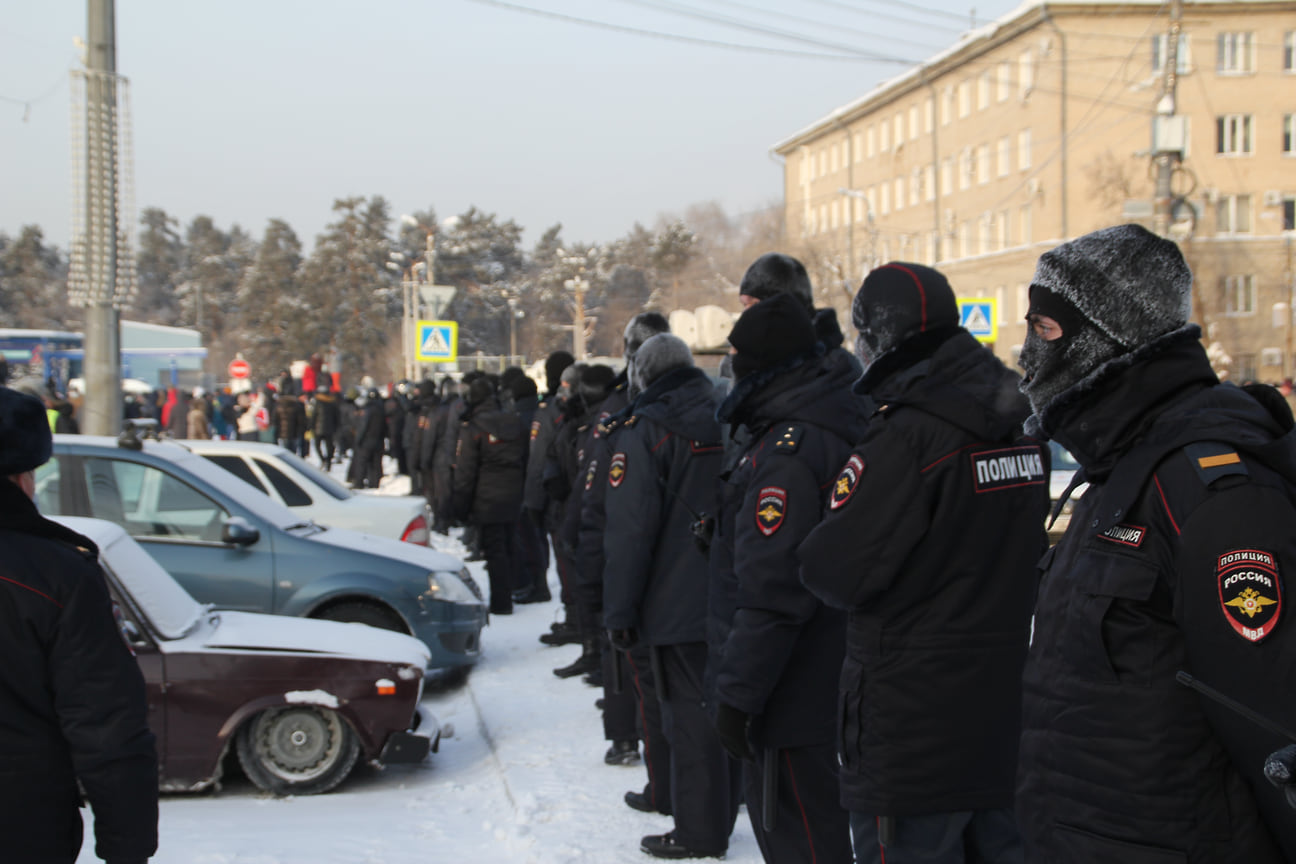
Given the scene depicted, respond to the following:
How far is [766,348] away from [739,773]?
7.17 ft

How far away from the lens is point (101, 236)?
10172mm

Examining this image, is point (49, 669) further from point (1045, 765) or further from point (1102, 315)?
point (1102, 315)

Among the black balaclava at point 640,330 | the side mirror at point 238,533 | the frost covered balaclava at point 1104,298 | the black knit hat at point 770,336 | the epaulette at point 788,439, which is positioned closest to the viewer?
the frost covered balaclava at point 1104,298

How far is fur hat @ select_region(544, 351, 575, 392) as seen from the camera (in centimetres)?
1066

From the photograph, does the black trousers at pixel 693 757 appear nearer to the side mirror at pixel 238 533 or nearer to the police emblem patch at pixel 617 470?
the police emblem patch at pixel 617 470

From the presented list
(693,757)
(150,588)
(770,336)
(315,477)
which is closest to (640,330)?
(693,757)

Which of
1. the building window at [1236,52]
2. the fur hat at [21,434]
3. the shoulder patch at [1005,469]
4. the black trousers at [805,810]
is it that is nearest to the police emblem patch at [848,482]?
the shoulder patch at [1005,469]

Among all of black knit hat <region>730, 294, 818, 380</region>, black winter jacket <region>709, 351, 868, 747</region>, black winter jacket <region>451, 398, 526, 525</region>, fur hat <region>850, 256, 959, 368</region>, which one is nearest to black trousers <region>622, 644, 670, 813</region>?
black winter jacket <region>709, 351, 868, 747</region>

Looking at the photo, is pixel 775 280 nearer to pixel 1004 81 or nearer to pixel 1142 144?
pixel 1142 144

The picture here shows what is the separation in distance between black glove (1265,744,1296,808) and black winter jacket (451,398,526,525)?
9539mm

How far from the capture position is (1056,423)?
221 cm

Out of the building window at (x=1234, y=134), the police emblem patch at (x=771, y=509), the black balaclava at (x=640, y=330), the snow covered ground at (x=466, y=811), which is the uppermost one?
the building window at (x=1234, y=134)

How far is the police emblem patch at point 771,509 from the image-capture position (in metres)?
3.50

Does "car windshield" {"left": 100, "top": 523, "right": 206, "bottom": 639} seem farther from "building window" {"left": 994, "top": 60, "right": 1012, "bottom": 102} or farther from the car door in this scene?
Answer: "building window" {"left": 994, "top": 60, "right": 1012, "bottom": 102}
